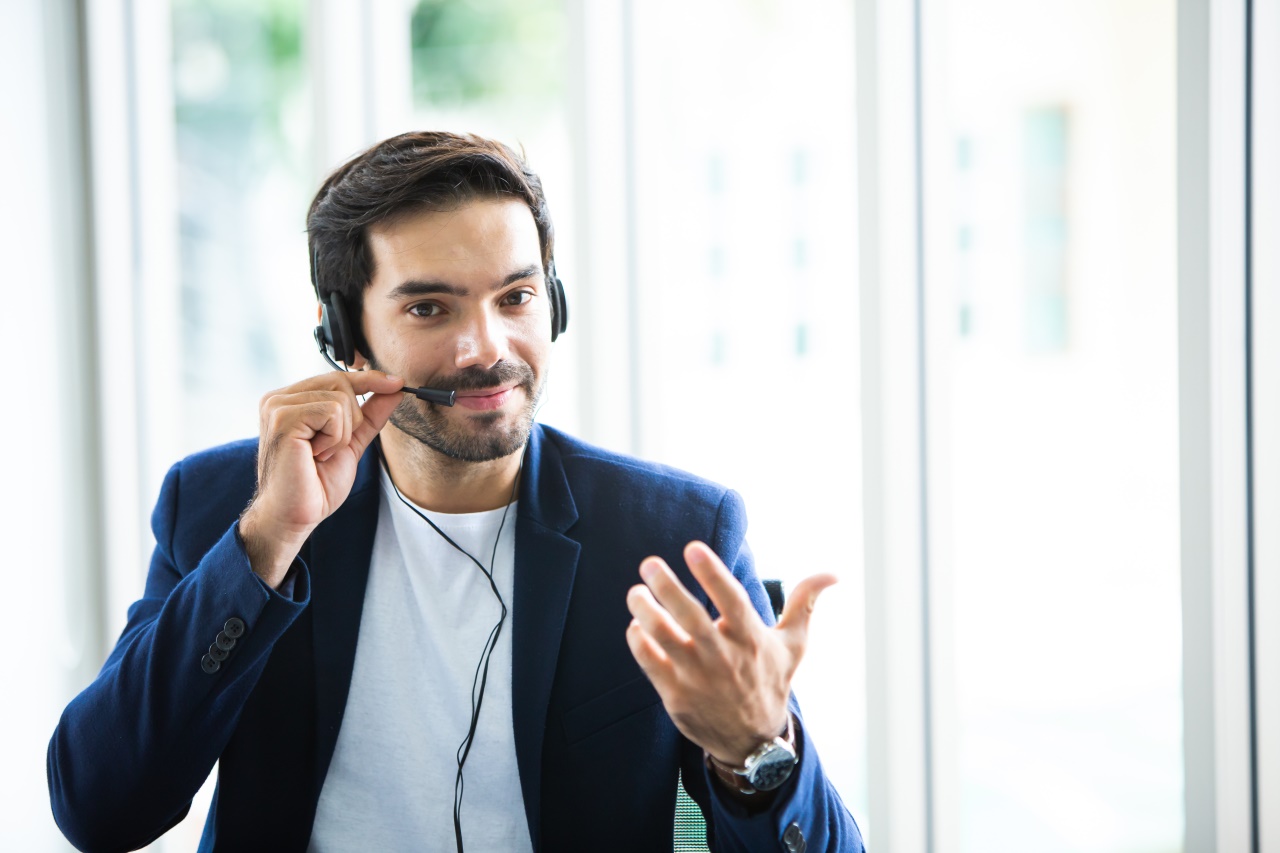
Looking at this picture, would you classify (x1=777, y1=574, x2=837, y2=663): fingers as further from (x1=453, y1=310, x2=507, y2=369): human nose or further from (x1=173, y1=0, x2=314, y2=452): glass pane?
(x1=173, y1=0, x2=314, y2=452): glass pane

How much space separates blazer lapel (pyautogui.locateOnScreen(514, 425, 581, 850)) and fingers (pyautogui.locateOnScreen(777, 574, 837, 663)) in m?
0.42

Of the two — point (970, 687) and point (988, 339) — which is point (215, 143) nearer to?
point (988, 339)

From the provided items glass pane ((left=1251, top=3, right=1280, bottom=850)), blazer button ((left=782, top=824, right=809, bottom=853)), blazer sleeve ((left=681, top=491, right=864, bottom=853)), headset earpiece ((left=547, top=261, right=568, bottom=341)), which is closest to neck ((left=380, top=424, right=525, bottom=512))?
headset earpiece ((left=547, top=261, right=568, bottom=341))

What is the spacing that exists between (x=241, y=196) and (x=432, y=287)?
4.25 ft

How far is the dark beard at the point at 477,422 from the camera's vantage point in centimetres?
142

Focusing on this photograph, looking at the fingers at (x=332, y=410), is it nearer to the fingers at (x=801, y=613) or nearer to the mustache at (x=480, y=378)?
the mustache at (x=480, y=378)

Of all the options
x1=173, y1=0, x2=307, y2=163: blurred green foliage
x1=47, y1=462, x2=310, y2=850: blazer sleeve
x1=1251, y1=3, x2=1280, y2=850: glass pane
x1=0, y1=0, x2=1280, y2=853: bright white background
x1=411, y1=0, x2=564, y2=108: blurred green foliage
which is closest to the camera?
x1=47, y1=462, x2=310, y2=850: blazer sleeve

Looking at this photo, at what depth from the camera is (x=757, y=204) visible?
2.23 meters

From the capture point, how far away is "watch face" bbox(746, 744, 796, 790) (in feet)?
3.47

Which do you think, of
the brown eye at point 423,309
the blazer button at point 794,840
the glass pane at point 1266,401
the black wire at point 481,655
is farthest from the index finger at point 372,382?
the glass pane at point 1266,401

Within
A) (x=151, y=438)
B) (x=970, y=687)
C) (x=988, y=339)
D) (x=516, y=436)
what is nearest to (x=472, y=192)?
(x=516, y=436)

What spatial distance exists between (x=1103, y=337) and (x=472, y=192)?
1.47 meters

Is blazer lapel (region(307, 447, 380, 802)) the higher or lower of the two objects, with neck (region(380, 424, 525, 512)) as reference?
lower

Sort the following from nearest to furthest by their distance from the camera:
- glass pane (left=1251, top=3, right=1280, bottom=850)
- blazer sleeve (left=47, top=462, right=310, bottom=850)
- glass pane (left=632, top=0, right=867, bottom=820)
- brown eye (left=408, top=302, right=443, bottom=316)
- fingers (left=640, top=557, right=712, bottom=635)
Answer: fingers (left=640, top=557, right=712, bottom=635)
blazer sleeve (left=47, top=462, right=310, bottom=850)
brown eye (left=408, top=302, right=443, bottom=316)
glass pane (left=1251, top=3, right=1280, bottom=850)
glass pane (left=632, top=0, right=867, bottom=820)
